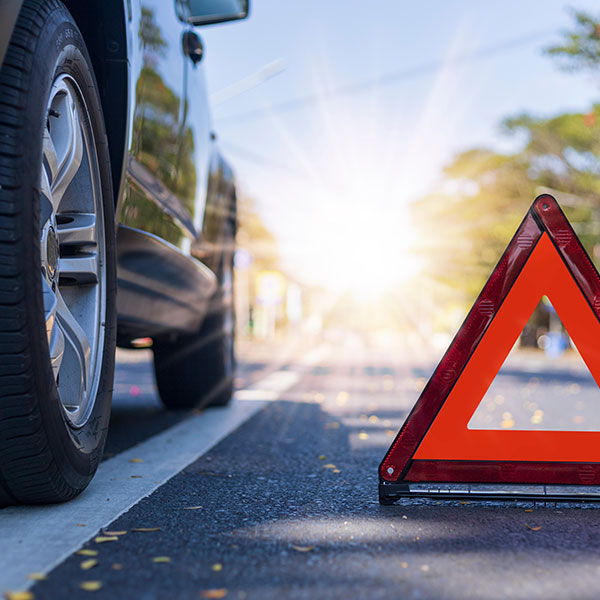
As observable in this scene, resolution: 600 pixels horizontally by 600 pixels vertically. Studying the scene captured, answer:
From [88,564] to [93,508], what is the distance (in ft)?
2.02

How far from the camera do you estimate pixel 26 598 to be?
5.38 feet

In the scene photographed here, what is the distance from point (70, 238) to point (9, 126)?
0.56m

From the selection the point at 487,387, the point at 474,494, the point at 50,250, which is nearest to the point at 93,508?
the point at 50,250

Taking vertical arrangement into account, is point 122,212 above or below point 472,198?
below

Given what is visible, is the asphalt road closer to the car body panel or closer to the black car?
the black car

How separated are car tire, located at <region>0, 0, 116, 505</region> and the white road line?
0.25 ft

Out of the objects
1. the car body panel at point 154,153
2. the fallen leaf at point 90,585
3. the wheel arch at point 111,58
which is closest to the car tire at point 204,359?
the car body panel at point 154,153

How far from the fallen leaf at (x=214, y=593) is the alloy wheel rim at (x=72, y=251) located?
81 centimetres

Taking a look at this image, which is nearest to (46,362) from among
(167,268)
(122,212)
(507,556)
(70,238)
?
(70,238)

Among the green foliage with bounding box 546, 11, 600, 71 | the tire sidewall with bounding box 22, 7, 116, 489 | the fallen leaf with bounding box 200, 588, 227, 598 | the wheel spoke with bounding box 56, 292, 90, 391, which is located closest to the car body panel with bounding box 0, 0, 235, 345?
the tire sidewall with bounding box 22, 7, 116, 489

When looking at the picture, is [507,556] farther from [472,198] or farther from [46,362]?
[472,198]

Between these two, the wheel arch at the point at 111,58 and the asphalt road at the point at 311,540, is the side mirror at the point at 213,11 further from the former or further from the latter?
the asphalt road at the point at 311,540

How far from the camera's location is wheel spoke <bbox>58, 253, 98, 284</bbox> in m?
2.52

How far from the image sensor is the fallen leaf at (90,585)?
1.71 m
